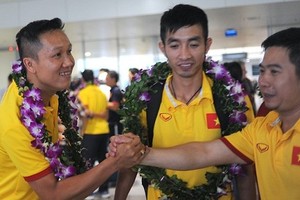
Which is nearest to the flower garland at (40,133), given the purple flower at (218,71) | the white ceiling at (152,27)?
→ the purple flower at (218,71)

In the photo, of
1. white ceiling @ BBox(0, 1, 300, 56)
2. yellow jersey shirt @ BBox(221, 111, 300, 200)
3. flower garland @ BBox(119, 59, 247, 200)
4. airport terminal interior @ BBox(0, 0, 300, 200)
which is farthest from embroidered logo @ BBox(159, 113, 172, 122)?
white ceiling @ BBox(0, 1, 300, 56)

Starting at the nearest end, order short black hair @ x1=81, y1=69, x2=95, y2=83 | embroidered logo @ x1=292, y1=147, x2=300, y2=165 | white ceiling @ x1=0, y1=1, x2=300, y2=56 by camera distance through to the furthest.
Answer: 1. embroidered logo @ x1=292, y1=147, x2=300, y2=165
2. short black hair @ x1=81, y1=69, x2=95, y2=83
3. white ceiling @ x1=0, y1=1, x2=300, y2=56

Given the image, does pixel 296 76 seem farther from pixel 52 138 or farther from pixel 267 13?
pixel 267 13

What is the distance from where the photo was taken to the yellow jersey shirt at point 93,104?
19.2ft

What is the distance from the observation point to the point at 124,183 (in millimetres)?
2102

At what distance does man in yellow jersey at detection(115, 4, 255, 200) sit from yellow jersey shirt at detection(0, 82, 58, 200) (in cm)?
59

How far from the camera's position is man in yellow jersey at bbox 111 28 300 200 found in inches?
61.1

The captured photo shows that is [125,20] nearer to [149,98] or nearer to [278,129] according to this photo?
[149,98]

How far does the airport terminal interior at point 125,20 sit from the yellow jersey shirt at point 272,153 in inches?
143

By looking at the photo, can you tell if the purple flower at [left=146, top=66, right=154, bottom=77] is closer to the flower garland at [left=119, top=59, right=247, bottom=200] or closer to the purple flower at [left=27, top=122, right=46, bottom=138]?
the flower garland at [left=119, top=59, right=247, bottom=200]

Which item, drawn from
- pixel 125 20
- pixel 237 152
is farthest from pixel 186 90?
pixel 125 20

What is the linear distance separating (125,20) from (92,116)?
149 inches

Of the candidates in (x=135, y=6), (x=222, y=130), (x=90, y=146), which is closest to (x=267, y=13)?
(x=135, y=6)

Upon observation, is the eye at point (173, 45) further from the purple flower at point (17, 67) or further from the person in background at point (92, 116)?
the person in background at point (92, 116)
